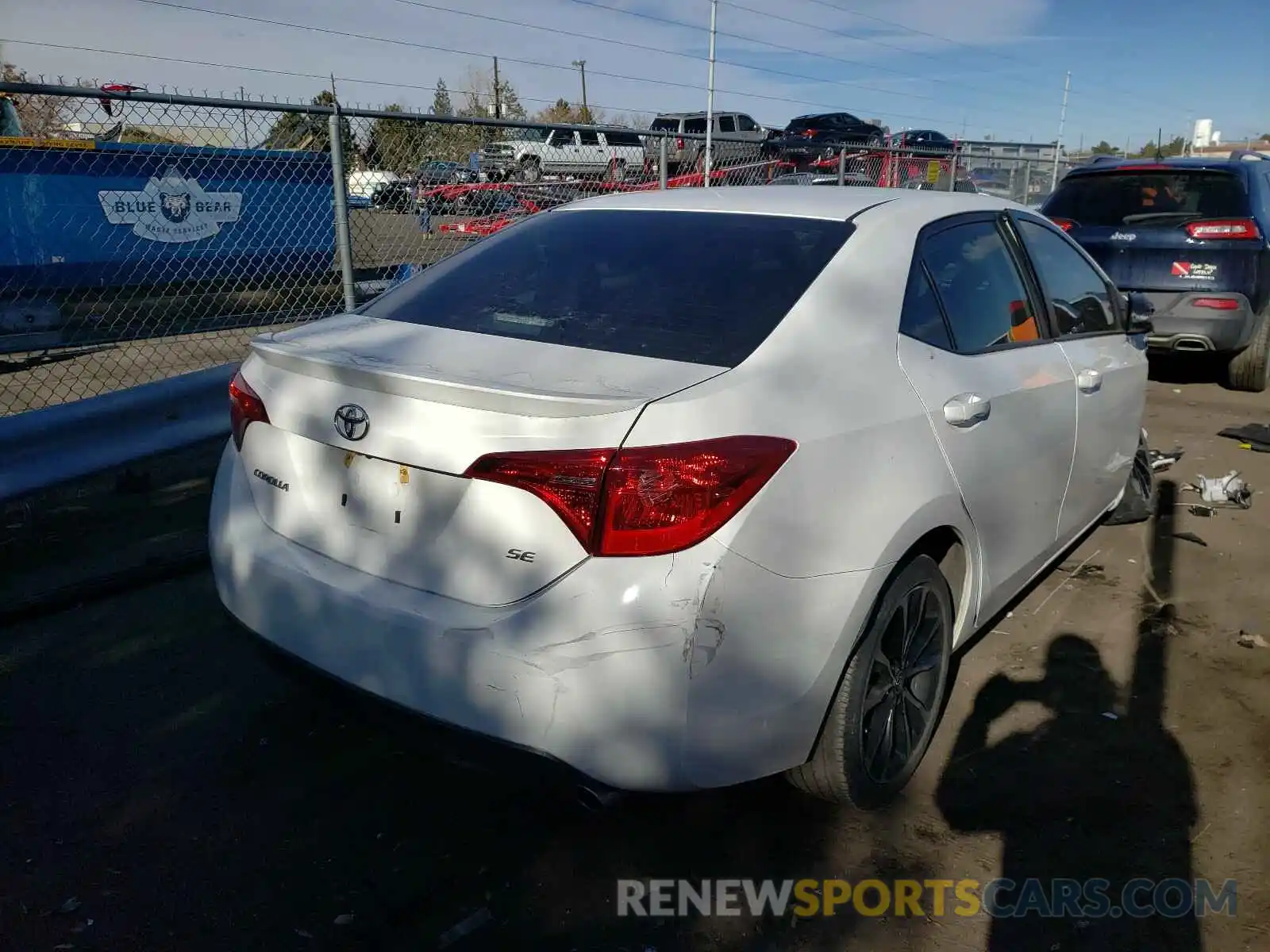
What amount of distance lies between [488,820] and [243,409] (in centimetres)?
129

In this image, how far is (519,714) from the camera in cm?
207

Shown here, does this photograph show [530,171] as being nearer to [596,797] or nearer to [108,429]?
[108,429]

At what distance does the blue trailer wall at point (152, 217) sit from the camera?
927cm

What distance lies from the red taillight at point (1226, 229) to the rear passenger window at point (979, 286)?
473cm

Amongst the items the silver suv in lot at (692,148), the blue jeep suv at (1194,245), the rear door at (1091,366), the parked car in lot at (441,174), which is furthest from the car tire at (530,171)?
the rear door at (1091,366)

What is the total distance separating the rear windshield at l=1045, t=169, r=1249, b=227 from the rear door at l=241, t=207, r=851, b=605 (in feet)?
19.3

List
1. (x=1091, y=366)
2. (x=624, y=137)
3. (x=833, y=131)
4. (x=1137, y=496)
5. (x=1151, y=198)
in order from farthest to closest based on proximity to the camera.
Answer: (x=833, y=131), (x=624, y=137), (x=1151, y=198), (x=1137, y=496), (x=1091, y=366)

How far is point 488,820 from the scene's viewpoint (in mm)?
2678

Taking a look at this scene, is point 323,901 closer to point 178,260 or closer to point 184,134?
point 184,134

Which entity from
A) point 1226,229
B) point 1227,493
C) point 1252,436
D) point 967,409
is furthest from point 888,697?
point 1226,229

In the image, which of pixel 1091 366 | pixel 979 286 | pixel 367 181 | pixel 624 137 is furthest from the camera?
pixel 624 137

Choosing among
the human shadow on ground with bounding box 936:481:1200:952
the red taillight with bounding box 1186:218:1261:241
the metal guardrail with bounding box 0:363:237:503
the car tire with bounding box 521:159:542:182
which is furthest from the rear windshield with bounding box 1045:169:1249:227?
the metal guardrail with bounding box 0:363:237:503

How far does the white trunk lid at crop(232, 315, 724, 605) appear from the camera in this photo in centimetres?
206

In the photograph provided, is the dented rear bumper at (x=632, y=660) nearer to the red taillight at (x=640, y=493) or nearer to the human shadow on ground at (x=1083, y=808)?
the red taillight at (x=640, y=493)
